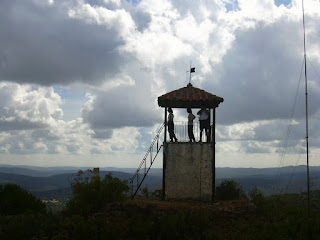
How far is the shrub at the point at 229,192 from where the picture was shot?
24.0 metres

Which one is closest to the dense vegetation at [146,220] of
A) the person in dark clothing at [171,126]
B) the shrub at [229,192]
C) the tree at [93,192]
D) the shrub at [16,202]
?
the tree at [93,192]

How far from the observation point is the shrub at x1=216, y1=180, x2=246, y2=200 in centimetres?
2402

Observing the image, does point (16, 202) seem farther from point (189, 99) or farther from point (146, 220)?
point (189, 99)

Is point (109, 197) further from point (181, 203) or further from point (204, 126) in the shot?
point (204, 126)

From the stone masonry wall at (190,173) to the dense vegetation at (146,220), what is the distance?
44.0 inches

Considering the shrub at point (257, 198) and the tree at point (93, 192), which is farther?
the shrub at point (257, 198)

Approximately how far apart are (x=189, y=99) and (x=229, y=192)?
23.5 ft

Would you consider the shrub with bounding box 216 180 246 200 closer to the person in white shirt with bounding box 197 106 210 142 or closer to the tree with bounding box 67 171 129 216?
the person in white shirt with bounding box 197 106 210 142

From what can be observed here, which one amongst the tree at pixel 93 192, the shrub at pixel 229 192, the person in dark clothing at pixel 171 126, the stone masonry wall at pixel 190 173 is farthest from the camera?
the shrub at pixel 229 192

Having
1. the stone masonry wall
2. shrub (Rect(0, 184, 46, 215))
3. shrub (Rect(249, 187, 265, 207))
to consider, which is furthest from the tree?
shrub (Rect(249, 187, 265, 207))

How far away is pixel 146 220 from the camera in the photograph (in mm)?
17656

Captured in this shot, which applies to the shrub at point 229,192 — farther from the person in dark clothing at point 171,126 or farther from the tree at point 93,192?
the tree at point 93,192

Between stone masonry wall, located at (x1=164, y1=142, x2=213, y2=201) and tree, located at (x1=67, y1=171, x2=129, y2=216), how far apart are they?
2.62 m

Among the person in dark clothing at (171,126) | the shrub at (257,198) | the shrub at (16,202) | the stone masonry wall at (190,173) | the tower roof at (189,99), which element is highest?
the tower roof at (189,99)
